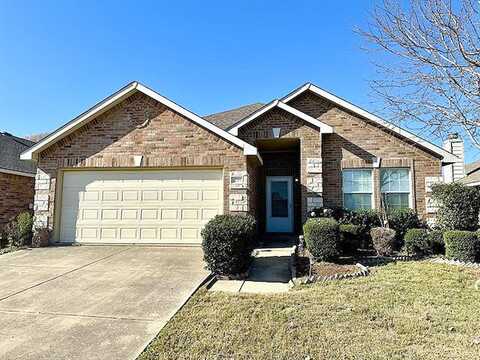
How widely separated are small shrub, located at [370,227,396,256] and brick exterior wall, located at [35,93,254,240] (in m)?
4.48

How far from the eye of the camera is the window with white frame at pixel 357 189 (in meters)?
12.4

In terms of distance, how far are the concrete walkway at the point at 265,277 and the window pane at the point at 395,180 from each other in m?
4.99

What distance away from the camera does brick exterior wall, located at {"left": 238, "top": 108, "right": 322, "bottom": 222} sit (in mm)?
12109

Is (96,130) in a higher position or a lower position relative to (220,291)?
higher

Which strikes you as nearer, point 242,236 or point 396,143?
point 242,236

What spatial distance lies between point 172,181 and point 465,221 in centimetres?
950

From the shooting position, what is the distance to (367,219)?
→ 11469mm

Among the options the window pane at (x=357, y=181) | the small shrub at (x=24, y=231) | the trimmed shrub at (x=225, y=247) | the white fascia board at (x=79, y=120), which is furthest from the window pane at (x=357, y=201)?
the small shrub at (x=24, y=231)

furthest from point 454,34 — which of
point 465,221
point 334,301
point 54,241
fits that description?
point 54,241

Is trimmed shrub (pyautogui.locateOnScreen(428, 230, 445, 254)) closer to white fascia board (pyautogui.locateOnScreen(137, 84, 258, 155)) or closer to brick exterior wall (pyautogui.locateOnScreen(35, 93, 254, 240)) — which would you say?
white fascia board (pyautogui.locateOnScreen(137, 84, 258, 155))

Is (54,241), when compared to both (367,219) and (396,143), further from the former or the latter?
(396,143)

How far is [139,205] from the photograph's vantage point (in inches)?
422

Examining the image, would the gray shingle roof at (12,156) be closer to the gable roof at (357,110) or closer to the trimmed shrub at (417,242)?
the gable roof at (357,110)

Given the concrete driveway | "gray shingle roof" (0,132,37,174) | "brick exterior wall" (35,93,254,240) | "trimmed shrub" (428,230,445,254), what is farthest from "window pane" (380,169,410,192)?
"gray shingle roof" (0,132,37,174)
